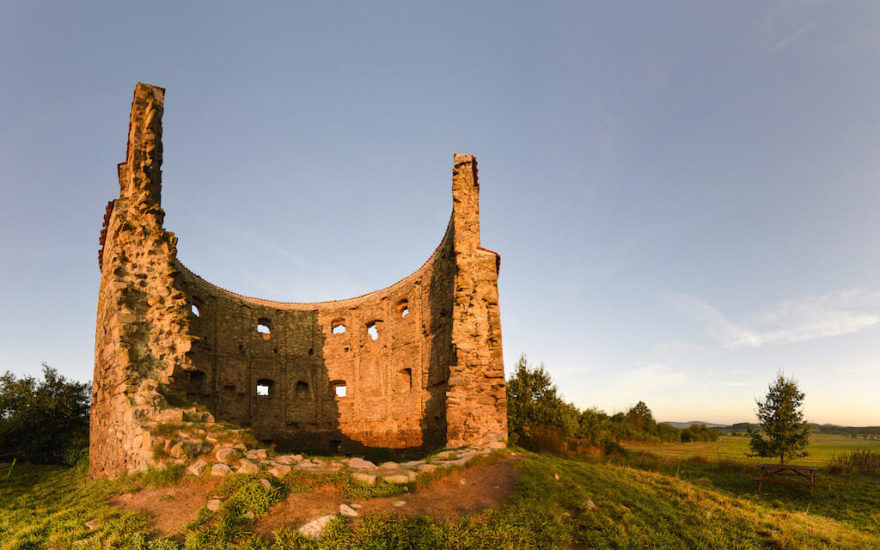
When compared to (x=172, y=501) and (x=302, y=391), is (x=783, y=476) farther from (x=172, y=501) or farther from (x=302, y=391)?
(x=302, y=391)

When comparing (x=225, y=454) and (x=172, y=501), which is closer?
(x=172, y=501)

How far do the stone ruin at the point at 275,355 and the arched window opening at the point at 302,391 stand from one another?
0.07 meters

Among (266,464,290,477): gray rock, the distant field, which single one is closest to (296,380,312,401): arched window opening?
(266,464,290,477): gray rock

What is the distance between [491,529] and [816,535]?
6441 mm

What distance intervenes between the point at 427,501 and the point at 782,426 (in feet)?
64.2

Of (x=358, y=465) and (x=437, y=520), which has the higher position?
(x=358, y=465)

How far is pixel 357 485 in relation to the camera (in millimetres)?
7168

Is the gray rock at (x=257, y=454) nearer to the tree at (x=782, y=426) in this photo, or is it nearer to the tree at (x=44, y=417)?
the tree at (x=44, y=417)

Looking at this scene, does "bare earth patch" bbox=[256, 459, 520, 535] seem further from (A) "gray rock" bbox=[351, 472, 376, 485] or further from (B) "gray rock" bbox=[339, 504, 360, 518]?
(A) "gray rock" bbox=[351, 472, 376, 485]

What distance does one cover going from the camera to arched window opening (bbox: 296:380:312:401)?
71.2ft

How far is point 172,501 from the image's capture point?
652cm

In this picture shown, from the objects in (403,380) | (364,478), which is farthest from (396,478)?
(403,380)

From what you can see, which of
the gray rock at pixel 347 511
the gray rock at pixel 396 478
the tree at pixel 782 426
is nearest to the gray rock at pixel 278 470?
the gray rock at pixel 347 511

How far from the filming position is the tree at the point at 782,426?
1858 cm
